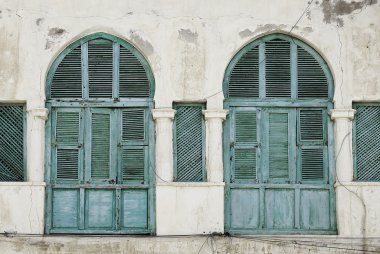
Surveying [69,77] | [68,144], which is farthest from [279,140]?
[69,77]

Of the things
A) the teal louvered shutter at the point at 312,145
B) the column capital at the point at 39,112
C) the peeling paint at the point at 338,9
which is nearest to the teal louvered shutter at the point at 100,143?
the column capital at the point at 39,112

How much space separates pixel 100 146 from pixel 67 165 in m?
0.50

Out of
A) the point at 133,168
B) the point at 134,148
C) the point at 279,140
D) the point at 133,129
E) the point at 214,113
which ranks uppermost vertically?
the point at 214,113

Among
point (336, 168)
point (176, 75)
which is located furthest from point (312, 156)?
point (176, 75)

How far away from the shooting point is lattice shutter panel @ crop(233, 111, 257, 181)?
12.5m

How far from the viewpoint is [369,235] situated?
12.3 m

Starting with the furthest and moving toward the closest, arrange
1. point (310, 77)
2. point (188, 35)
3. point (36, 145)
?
point (310, 77), point (188, 35), point (36, 145)

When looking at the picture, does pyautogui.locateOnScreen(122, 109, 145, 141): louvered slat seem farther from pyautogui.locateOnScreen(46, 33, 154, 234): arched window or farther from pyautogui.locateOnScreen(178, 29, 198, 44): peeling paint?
pyautogui.locateOnScreen(178, 29, 198, 44): peeling paint

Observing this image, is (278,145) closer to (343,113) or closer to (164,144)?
(343,113)

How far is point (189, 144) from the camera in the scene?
41.2ft

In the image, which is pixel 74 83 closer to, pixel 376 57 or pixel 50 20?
pixel 50 20

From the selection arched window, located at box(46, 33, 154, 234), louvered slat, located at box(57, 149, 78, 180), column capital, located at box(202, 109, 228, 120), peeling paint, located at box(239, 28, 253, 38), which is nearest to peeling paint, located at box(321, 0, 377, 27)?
peeling paint, located at box(239, 28, 253, 38)

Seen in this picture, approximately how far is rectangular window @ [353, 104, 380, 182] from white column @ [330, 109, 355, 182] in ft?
0.43

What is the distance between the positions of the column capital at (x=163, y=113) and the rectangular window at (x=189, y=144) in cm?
17
